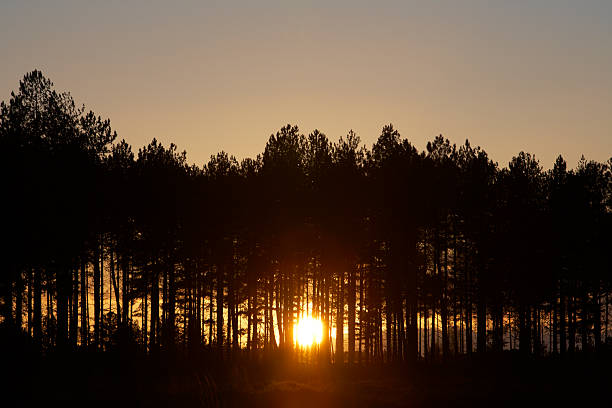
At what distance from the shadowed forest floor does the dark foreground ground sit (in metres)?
0.04

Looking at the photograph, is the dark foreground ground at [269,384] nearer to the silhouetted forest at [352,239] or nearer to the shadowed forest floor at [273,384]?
the shadowed forest floor at [273,384]

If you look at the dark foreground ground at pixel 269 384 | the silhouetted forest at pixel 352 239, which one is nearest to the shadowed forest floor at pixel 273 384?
the dark foreground ground at pixel 269 384

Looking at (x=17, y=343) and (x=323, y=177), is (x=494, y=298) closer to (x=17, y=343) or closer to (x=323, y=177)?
(x=323, y=177)

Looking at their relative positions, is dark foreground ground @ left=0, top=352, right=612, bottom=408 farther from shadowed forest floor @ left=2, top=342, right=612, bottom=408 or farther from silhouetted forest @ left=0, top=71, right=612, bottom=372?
silhouetted forest @ left=0, top=71, right=612, bottom=372

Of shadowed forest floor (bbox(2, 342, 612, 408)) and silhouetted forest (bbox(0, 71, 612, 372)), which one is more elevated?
silhouetted forest (bbox(0, 71, 612, 372))

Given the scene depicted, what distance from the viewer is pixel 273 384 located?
31109mm

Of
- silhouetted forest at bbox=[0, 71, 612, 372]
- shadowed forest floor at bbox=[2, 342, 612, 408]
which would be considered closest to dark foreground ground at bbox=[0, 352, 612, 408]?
shadowed forest floor at bbox=[2, 342, 612, 408]

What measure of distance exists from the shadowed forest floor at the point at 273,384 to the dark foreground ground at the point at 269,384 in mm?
37

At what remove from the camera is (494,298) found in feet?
168

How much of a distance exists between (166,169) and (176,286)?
8529 millimetres

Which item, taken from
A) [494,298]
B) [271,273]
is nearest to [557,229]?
[494,298]

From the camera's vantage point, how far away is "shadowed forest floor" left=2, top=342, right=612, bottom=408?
2723 centimetres

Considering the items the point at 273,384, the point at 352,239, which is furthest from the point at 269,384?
the point at 352,239

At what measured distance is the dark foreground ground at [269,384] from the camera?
27.2m
